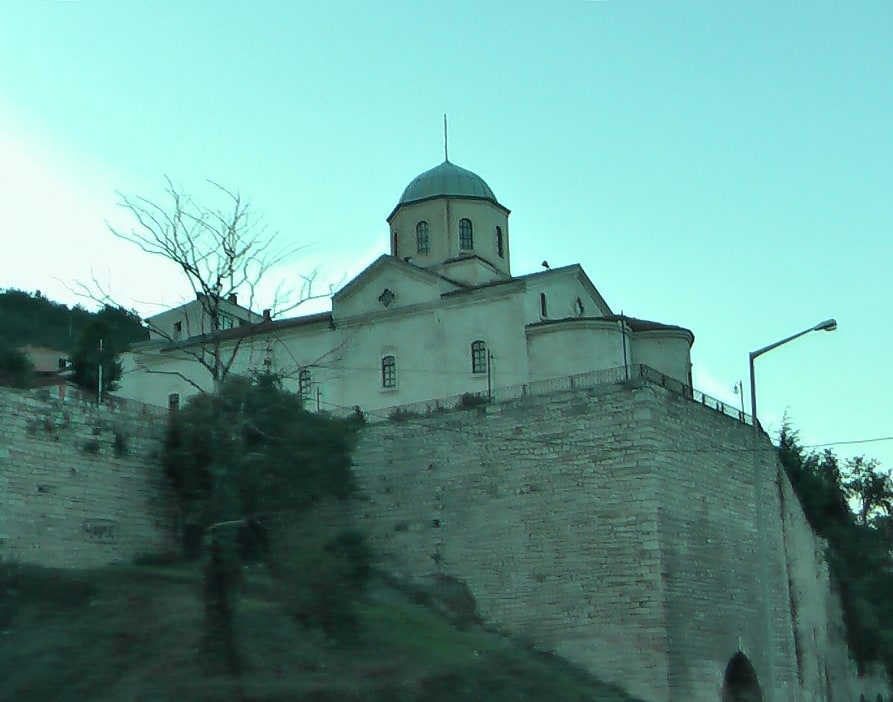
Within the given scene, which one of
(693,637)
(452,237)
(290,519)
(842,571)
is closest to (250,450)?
(290,519)

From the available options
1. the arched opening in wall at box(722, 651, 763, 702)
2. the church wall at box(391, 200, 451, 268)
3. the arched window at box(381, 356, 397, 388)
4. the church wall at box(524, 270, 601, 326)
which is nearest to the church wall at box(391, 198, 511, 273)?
the church wall at box(391, 200, 451, 268)

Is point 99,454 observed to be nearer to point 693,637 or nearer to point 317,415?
point 317,415

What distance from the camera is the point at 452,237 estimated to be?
43.9 meters

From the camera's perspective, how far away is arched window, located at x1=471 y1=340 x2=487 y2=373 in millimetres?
39344

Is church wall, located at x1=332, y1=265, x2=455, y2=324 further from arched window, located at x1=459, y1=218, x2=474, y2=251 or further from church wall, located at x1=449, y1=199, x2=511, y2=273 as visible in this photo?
arched window, located at x1=459, y1=218, x2=474, y2=251

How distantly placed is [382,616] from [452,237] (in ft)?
59.9

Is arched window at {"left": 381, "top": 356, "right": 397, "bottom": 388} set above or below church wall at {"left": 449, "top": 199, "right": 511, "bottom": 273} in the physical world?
below

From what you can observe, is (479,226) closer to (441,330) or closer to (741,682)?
(441,330)

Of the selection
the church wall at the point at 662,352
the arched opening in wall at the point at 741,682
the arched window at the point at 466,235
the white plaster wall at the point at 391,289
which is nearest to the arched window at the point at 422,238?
the arched window at the point at 466,235

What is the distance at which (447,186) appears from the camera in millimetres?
44562

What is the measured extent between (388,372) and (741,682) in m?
15.0

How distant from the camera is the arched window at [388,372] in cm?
4078

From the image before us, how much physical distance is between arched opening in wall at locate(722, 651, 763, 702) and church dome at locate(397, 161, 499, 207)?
19225mm

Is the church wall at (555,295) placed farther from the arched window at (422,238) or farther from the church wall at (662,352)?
the arched window at (422,238)
